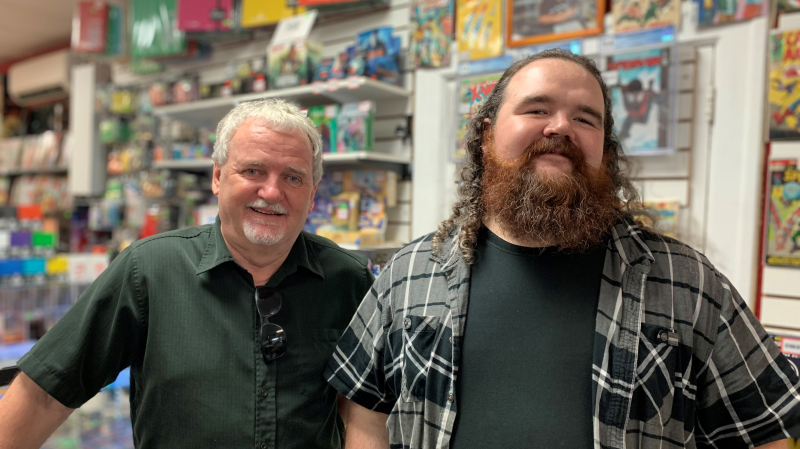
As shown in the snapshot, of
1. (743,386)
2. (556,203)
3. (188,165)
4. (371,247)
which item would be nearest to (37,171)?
(188,165)

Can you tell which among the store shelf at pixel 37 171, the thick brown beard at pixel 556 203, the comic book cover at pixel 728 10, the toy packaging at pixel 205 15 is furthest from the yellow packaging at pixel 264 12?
the store shelf at pixel 37 171

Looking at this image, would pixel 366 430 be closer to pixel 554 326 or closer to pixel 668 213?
pixel 554 326

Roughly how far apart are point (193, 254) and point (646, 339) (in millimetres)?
1171

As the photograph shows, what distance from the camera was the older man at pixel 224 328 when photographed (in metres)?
1.41

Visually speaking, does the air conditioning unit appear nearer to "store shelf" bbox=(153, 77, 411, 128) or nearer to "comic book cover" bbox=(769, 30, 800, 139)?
"store shelf" bbox=(153, 77, 411, 128)

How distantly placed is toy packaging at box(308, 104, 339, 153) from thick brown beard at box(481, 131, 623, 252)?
1758 mm

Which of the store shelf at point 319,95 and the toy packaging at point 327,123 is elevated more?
the store shelf at point 319,95

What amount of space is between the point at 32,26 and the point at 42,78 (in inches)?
21.1

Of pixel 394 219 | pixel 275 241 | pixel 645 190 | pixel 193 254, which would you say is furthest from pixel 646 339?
pixel 394 219

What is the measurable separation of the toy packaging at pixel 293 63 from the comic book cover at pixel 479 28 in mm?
830

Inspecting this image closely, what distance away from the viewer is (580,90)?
4.38 feet

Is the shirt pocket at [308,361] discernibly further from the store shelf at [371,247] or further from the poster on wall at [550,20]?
the poster on wall at [550,20]

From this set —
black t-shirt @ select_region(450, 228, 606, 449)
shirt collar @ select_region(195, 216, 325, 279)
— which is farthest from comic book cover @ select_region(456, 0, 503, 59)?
black t-shirt @ select_region(450, 228, 606, 449)

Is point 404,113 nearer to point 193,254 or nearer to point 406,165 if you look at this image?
point 406,165
